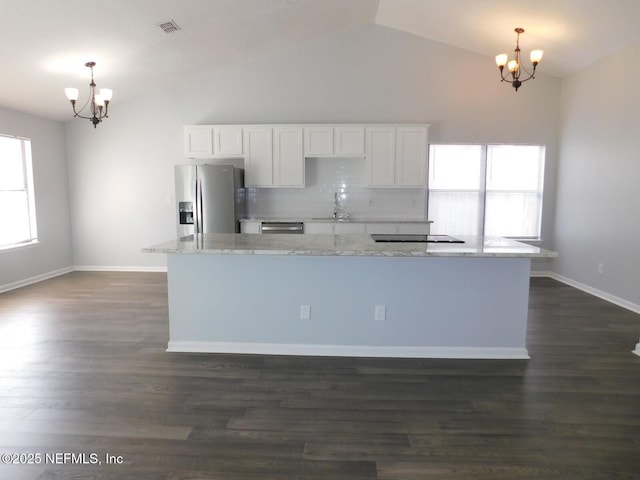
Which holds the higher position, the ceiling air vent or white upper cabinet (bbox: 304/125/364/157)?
the ceiling air vent

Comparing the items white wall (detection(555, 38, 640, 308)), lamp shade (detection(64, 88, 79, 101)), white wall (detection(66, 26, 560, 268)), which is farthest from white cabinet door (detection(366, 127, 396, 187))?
lamp shade (detection(64, 88, 79, 101))

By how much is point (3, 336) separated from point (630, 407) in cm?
512

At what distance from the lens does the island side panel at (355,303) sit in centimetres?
341

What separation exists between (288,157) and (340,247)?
3.32 m

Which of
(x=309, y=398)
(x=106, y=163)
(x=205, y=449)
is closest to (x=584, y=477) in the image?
(x=309, y=398)

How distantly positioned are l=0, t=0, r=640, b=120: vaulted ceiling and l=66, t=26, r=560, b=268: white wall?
0.25 meters

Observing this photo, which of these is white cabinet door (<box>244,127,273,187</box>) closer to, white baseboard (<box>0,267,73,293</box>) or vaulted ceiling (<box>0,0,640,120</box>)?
vaulted ceiling (<box>0,0,640,120</box>)

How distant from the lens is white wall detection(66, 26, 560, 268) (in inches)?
249

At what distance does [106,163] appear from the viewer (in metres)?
6.82

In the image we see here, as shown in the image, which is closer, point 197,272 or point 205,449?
point 205,449

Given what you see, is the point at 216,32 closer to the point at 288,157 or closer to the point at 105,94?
the point at 105,94

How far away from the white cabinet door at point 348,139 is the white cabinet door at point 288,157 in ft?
1.76

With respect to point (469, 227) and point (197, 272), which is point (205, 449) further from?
point (469, 227)

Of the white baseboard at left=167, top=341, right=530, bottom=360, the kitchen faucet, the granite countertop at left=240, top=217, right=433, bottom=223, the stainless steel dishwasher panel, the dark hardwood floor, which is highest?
the kitchen faucet
